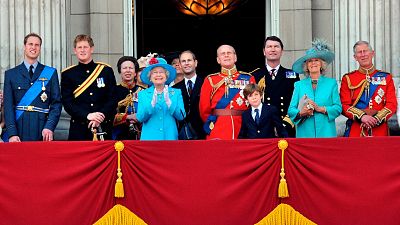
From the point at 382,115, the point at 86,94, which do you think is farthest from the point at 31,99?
the point at 382,115

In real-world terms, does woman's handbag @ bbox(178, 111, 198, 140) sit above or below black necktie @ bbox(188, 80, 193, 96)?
below

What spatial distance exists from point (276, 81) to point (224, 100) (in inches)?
30.6

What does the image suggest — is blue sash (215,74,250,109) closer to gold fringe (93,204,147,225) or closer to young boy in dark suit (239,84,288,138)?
young boy in dark suit (239,84,288,138)

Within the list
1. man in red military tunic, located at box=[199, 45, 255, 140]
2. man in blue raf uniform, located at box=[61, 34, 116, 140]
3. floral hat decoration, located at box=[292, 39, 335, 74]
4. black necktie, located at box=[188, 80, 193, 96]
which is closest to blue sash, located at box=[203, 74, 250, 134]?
man in red military tunic, located at box=[199, 45, 255, 140]

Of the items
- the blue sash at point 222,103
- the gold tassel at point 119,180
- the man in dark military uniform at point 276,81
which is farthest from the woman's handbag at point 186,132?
the gold tassel at point 119,180

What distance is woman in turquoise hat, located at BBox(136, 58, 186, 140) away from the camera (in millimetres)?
12164

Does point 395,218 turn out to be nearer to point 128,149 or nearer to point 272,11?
point 128,149

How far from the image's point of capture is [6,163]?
11.5 metres

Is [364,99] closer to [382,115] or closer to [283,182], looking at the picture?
[382,115]

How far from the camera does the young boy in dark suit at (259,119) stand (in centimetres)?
1212

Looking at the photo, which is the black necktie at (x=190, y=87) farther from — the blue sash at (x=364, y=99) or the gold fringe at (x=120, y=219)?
the gold fringe at (x=120, y=219)

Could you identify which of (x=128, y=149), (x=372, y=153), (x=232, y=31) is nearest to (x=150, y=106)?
(x=128, y=149)

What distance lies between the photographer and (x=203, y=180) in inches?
454

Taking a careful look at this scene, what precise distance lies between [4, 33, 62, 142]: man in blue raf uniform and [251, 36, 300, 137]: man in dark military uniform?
2.37 meters
